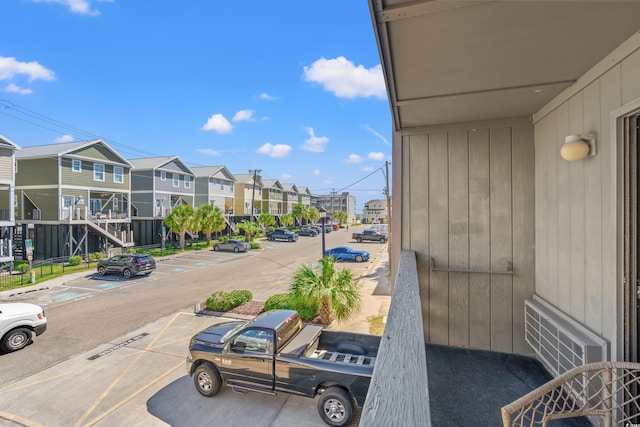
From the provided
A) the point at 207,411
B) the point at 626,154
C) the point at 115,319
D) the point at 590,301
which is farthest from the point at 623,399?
the point at 115,319

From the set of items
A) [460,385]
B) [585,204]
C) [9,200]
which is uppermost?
[9,200]

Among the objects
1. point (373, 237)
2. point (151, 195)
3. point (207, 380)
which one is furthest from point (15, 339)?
point (373, 237)

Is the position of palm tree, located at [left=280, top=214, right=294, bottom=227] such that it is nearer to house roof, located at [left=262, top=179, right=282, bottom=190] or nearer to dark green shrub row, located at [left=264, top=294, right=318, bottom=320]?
house roof, located at [left=262, top=179, right=282, bottom=190]

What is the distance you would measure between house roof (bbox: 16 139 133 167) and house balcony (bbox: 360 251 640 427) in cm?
2382

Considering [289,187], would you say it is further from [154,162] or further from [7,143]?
[7,143]

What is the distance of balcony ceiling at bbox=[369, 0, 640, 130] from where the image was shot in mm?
1660

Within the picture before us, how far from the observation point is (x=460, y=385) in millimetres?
3070

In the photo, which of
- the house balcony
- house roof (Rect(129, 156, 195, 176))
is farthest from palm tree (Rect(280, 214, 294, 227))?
the house balcony

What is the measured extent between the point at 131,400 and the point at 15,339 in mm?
4221

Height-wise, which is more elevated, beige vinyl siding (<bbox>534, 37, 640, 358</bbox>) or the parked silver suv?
beige vinyl siding (<bbox>534, 37, 640, 358</bbox>)

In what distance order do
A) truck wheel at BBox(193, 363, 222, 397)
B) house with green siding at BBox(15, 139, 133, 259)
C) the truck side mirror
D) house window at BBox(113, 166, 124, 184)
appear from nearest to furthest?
the truck side mirror
truck wheel at BBox(193, 363, 222, 397)
house with green siding at BBox(15, 139, 133, 259)
house window at BBox(113, 166, 124, 184)

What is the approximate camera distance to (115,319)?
9.04 m

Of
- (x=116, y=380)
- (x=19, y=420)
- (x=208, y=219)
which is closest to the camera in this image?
(x=19, y=420)

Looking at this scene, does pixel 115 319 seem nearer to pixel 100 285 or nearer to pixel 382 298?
pixel 100 285
